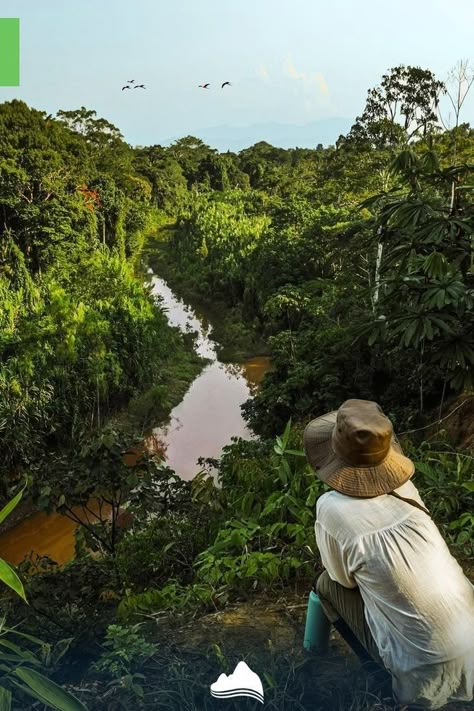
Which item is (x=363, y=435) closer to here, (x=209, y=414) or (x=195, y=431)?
(x=195, y=431)

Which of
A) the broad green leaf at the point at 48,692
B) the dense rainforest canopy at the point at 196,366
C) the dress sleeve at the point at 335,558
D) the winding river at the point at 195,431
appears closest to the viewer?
the broad green leaf at the point at 48,692

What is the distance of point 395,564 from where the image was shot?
1340 millimetres

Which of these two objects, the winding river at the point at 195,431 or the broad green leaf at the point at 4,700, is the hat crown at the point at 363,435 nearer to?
the broad green leaf at the point at 4,700

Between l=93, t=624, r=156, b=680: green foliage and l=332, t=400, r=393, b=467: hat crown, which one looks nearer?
l=332, t=400, r=393, b=467: hat crown

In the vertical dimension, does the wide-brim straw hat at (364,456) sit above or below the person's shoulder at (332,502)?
above

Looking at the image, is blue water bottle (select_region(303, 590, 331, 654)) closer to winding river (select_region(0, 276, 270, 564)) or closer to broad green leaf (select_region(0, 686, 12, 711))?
broad green leaf (select_region(0, 686, 12, 711))

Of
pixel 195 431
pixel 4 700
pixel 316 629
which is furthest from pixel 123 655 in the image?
pixel 195 431

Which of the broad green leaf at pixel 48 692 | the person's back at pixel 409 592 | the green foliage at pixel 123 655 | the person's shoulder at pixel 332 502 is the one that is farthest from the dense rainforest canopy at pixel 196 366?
the broad green leaf at pixel 48 692

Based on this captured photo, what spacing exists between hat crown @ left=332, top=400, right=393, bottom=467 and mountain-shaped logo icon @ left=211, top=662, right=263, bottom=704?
0.69 metres

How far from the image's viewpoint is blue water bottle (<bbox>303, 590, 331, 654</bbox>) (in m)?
1.73

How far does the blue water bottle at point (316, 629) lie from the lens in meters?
1.73

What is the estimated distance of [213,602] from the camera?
228cm

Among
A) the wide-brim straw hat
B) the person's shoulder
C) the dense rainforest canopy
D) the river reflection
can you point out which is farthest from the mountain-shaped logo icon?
the river reflection

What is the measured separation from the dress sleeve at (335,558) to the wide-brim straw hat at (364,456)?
0.44 ft
